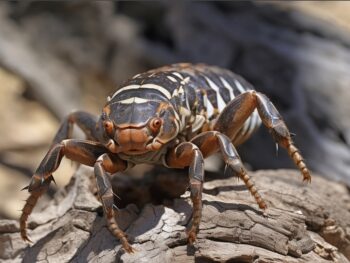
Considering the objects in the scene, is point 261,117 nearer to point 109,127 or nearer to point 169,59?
point 109,127

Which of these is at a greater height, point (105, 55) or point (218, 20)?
point (218, 20)

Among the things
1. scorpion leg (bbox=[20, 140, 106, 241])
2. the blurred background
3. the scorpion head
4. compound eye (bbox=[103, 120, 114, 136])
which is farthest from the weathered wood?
the blurred background

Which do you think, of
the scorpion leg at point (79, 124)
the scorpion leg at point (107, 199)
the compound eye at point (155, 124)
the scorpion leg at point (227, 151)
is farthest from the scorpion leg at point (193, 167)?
the scorpion leg at point (79, 124)

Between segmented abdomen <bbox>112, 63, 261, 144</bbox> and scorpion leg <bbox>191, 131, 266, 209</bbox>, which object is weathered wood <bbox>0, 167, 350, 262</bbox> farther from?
segmented abdomen <bbox>112, 63, 261, 144</bbox>

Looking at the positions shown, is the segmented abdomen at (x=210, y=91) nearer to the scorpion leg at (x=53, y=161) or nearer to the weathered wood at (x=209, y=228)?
the weathered wood at (x=209, y=228)

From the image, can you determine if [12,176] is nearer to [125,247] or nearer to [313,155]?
[313,155]

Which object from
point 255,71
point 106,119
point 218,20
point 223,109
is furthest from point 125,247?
point 218,20
